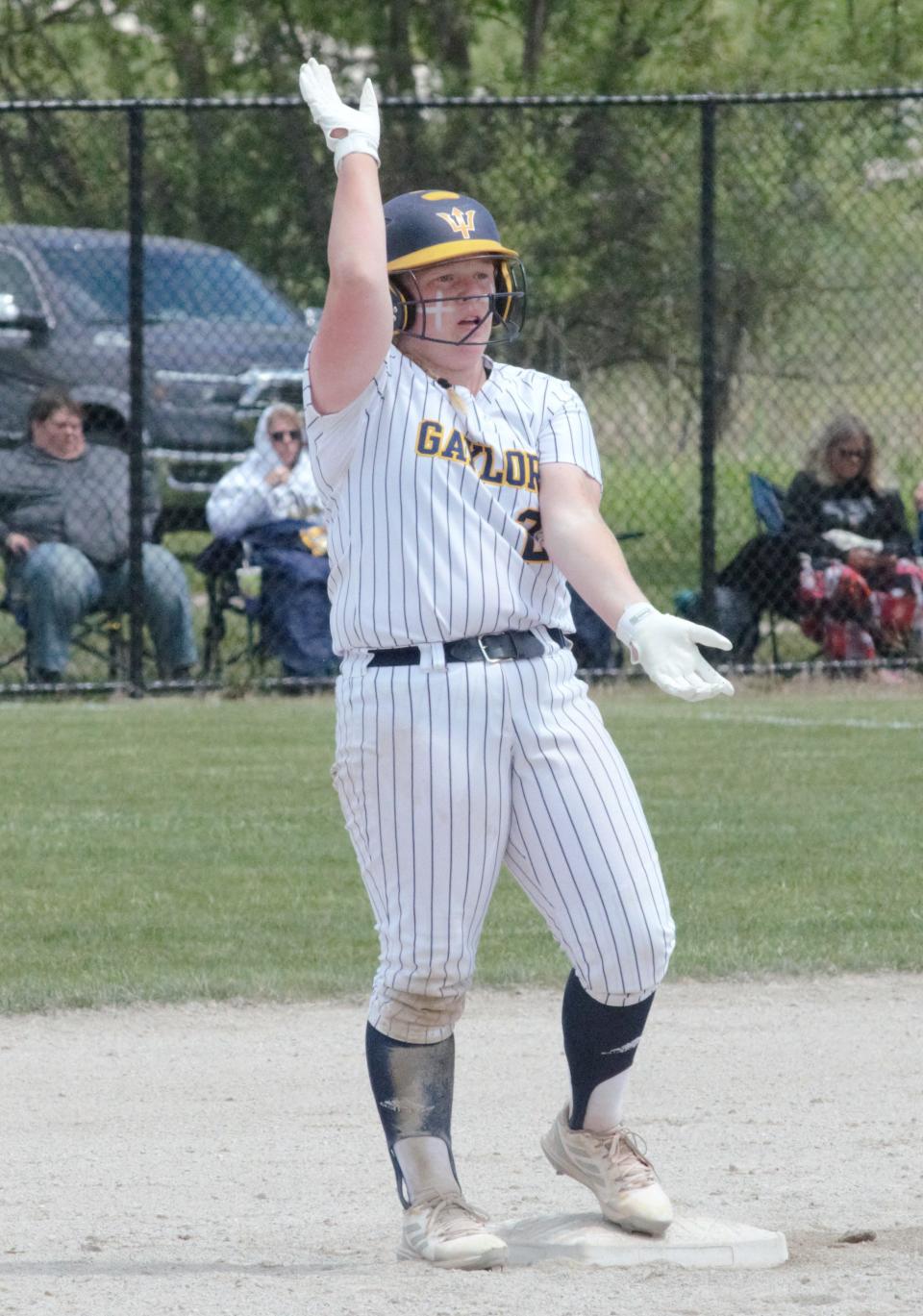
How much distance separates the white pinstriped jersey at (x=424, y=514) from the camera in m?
3.37

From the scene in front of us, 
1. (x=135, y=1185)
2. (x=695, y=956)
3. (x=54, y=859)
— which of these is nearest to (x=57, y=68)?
(x=54, y=859)

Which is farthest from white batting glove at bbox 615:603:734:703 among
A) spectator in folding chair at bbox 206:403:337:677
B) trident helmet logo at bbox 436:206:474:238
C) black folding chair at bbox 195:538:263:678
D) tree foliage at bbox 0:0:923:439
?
tree foliage at bbox 0:0:923:439

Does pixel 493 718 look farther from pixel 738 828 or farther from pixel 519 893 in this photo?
pixel 738 828

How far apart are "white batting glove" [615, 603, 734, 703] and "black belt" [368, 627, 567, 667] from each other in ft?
0.72

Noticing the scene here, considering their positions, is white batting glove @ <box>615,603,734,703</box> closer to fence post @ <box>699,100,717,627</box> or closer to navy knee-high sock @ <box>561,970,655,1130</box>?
navy knee-high sock @ <box>561,970,655,1130</box>

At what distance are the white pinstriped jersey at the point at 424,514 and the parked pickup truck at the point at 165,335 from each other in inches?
323

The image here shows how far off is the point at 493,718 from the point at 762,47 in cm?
1383

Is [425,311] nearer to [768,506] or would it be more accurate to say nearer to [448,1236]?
[448,1236]

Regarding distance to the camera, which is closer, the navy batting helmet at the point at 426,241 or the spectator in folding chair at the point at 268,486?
the navy batting helmet at the point at 426,241

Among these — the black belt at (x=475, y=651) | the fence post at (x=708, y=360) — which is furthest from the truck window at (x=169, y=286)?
the black belt at (x=475, y=651)

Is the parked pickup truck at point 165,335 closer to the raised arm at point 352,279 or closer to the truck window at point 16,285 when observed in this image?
the truck window at point 16,285

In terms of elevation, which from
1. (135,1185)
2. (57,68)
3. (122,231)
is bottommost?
(135,1185)

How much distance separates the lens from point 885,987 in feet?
18.4

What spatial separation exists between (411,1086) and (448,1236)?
251 millimetres
